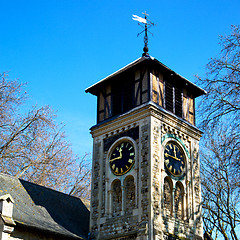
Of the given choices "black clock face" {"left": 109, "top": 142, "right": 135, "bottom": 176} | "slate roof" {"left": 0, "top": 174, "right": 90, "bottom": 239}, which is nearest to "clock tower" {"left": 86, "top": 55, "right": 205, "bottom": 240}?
"black clock face" {"left": 109, "top": 142, "right": 135, "bottom": 176}

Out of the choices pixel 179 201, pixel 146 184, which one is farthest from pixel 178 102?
pixel 146 184

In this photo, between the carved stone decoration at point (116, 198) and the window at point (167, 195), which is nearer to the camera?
the window at point (167, 195)

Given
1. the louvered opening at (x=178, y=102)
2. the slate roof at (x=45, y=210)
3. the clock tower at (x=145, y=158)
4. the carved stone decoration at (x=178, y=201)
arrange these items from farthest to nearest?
1. the louvered opening at (x=178, y=102)
2. the carved stone decoration at (x=178, y=201)
3. the clock tower at (x=145, y=158)
4. the slate roof at (x=45, y=210)

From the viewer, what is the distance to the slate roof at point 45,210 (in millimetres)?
20156

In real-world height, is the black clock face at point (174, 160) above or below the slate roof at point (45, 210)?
above

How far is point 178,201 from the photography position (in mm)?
22578

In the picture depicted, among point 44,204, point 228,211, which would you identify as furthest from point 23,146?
point 228,211

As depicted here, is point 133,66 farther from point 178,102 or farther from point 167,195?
point 167,195

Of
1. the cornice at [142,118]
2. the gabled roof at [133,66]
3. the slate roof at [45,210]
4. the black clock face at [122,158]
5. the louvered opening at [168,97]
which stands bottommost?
the slate roof at [45,210]

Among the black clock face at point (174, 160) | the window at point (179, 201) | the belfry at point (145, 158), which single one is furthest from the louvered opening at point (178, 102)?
the window at point (179, 201)

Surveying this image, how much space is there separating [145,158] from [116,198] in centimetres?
265

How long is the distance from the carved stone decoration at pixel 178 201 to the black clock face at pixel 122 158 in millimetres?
2725

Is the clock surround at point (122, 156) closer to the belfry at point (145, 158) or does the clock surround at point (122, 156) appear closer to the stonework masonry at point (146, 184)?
the belfry at point (145, 158)

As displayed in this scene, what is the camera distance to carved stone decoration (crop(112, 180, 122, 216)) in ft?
72.4
